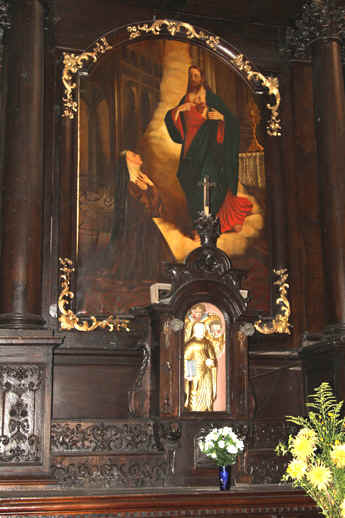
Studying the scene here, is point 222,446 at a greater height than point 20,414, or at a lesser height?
lesser

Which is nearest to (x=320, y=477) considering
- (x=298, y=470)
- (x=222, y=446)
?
(x=298, y=470)

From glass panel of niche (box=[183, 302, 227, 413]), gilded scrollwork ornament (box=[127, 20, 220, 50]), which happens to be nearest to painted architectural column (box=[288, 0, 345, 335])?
gilded scrollwork ornament (box=[127, 20, 220, 50])

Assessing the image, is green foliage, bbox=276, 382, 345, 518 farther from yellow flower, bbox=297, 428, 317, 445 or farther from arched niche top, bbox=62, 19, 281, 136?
arched niche top, bbox=62, 19, 281, 136

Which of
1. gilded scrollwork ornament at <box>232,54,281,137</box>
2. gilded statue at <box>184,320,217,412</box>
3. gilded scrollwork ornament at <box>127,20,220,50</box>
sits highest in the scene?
gilded scrollwork ornament at <box>127,20,220,50</box>

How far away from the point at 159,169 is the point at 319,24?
7.81ft

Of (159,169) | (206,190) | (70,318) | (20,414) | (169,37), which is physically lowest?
(20,414)

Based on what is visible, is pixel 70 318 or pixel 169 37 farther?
pixel 169 37

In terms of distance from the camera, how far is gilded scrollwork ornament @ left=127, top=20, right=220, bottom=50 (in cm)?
791

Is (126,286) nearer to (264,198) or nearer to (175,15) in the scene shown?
(264,198)

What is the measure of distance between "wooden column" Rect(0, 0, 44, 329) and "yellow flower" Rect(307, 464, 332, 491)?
12.3ft

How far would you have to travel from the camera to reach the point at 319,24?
808 cm

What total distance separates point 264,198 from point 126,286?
1828mm

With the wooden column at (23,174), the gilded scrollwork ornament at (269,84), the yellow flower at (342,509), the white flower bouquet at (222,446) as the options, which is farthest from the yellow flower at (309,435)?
the gilded scrollwork ornament at (269,84)

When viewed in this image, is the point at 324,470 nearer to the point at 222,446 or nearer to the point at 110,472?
the point at 222,446
